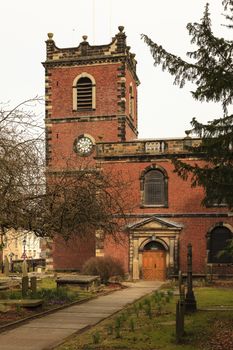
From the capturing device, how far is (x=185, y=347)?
1184 centimetres

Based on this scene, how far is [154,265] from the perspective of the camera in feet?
119

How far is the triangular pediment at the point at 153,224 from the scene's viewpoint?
118 feet

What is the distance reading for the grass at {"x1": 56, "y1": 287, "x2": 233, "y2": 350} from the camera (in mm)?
12000

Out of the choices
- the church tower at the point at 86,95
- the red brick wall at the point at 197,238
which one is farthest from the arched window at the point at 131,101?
the red brick wall at the point at 197,238

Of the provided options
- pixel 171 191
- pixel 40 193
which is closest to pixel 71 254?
pixel 171 191

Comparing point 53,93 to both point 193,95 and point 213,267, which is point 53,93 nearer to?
point 213,267

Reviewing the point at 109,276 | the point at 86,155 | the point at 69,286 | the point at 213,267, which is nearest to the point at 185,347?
the point at 69,286

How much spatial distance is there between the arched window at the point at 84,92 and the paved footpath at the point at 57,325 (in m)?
21.8

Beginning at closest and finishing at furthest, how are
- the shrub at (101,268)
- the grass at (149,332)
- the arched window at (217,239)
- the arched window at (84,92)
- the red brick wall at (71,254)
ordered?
the grass at (149,332) < the shrub at (101,268) < the arched window at (217,239) < the red brick wall at (71,254) < the arched window at (84,92)

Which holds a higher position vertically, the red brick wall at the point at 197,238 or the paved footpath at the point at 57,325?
the red brick wall at the point at 197,238

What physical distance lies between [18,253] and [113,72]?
151 feet

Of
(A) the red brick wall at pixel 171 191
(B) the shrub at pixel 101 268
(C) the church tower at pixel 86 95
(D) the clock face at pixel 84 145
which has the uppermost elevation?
(C) the church tower at pixel 86 95

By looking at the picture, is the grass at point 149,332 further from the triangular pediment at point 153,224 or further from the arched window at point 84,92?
the arched window at point 84,92

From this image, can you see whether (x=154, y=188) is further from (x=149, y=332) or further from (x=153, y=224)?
(x=149, y=332)
